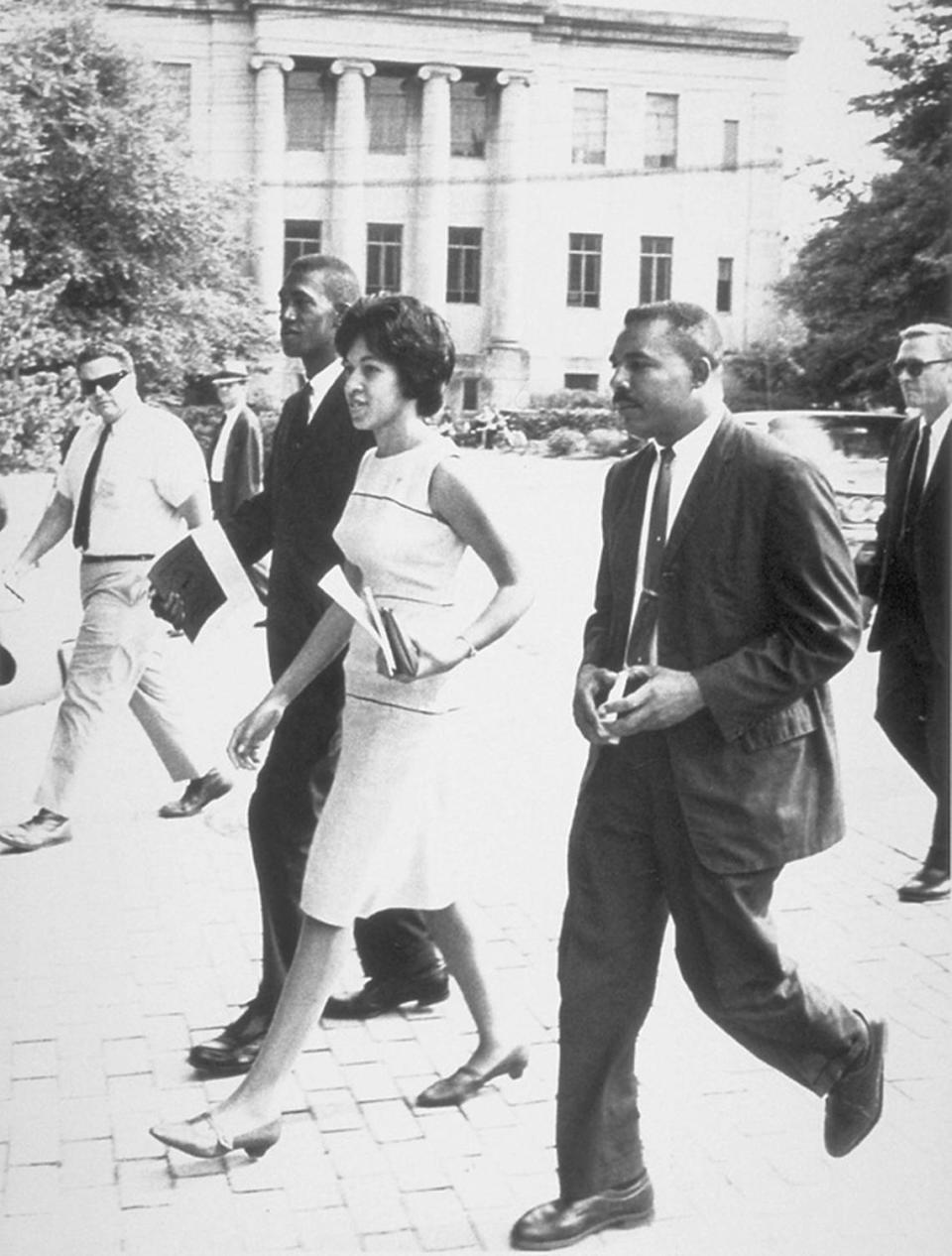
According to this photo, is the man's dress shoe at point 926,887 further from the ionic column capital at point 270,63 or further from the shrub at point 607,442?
the ionic column capital at point 270,63

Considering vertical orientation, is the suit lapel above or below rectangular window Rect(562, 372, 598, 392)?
below

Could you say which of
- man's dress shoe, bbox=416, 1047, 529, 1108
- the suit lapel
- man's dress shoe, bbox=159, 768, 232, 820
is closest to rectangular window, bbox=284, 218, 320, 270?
the suit lapel

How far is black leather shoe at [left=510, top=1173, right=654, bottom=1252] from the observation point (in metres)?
2.79

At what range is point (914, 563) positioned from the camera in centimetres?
385

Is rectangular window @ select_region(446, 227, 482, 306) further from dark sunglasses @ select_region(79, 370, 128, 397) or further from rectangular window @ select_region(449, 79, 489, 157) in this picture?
dark sunglasses @ select_region(79, 370, 128, 397)

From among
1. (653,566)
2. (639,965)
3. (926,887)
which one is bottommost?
(926,887)

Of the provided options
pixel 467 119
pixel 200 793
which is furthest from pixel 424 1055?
pixel 467 119

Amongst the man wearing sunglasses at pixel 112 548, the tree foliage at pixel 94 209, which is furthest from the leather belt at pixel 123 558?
the tree foliage at pixel 94 209

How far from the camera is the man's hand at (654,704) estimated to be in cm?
258

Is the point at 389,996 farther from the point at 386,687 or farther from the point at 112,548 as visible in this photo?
the point at 112,548

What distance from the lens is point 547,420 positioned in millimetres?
3164

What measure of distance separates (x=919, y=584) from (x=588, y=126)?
125 centimetres

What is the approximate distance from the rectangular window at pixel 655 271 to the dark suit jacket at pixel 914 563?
768mm

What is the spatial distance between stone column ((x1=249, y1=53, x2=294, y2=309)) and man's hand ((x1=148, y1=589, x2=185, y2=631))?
558 mm
